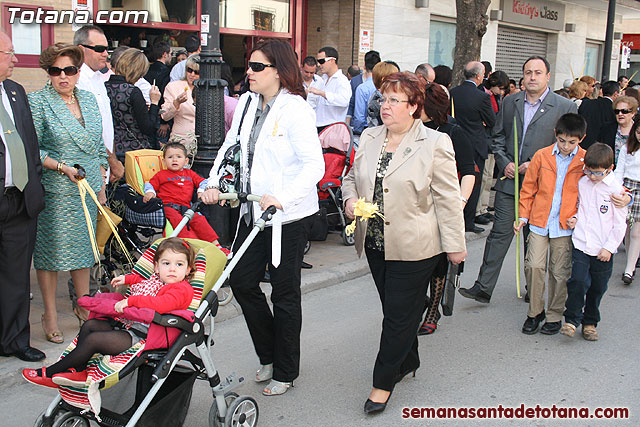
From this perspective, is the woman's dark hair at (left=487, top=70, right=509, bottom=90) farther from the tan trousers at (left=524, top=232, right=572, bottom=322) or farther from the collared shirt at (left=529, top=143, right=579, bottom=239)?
the tan trousers at (left=524, top=232, right=572, bottom=322)

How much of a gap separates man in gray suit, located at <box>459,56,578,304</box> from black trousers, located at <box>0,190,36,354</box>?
12.0ft

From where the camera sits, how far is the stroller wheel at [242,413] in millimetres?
3758

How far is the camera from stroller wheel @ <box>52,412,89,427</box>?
11.0 ft

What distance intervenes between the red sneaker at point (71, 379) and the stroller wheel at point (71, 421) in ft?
0.70

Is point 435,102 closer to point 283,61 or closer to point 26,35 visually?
point 283,61

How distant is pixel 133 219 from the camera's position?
589 cm

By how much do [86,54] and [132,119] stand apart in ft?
3.21

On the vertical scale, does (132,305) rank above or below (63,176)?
below

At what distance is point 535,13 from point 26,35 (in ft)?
57.2

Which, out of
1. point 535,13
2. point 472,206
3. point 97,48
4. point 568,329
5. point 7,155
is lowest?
point 568,329

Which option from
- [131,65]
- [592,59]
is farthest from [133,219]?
[592,59]

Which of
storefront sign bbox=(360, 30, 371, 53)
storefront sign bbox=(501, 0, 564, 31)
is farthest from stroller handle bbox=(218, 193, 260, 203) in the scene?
storefront sign bbox=(501, 0, 564, 31)

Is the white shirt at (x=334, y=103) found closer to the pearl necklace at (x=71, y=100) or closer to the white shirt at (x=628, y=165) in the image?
the white shirt at (x=628, y=165)

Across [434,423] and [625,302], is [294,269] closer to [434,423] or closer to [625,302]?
[434,423]
